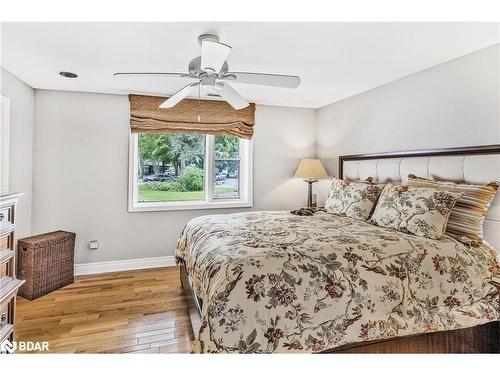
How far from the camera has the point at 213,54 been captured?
1738 mm

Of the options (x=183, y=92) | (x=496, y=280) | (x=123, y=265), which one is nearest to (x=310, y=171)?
(x=183, y=92)

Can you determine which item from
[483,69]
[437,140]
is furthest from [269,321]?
[483,69]

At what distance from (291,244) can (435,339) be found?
1.09 metres

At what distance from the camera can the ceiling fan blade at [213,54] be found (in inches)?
64.2

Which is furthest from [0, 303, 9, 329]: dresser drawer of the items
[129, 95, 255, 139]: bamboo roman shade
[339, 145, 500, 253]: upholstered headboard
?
[339, 145, 500, 253]: upholstered headboard

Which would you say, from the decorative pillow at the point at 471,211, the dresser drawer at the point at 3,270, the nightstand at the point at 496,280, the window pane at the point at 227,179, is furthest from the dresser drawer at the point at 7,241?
the nightstand at the point at 496,280

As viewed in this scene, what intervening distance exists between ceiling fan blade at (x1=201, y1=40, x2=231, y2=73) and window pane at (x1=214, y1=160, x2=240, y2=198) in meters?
2.27

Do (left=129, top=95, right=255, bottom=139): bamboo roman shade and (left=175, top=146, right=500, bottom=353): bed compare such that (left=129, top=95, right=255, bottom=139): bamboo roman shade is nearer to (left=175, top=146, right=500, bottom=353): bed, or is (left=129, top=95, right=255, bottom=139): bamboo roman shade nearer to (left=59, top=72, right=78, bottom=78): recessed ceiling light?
(left=59, top=72, right=78, bottom=78): recessed ceiling light

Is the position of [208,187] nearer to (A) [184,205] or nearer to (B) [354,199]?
(A) [184,205]

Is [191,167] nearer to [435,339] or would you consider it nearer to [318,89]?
[318,89]

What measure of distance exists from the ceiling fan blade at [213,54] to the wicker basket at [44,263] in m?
2.48

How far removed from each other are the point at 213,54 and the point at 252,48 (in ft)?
2.06

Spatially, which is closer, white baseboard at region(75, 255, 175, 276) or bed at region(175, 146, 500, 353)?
bed at region(175, 146, 500, 353)

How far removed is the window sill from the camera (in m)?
3.73
